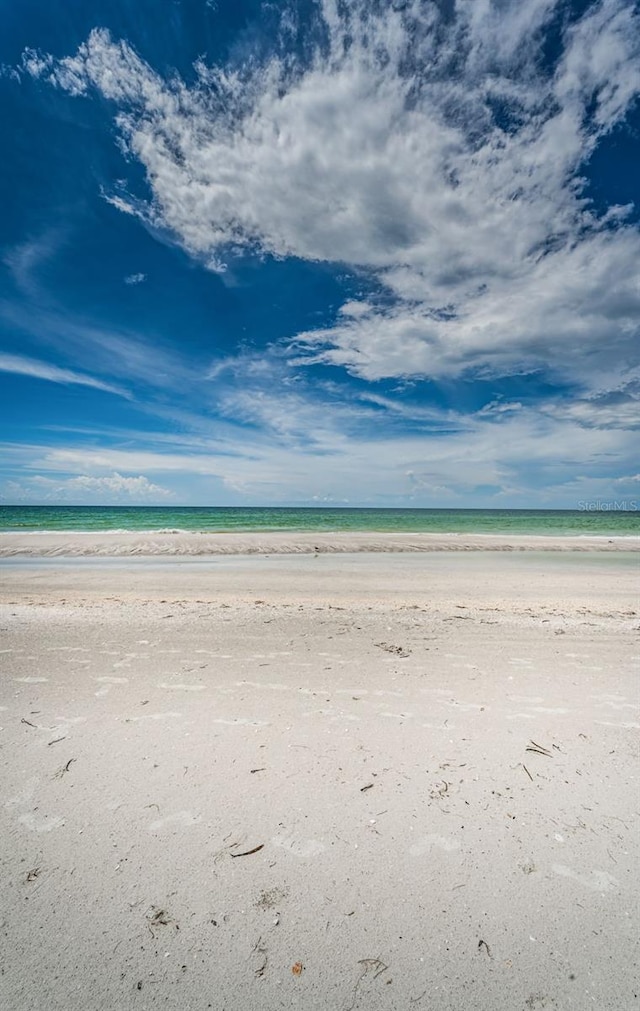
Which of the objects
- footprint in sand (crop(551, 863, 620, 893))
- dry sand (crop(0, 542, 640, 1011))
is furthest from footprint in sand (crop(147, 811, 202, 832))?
footprint in sand (crop(551, 863, 620, 893))

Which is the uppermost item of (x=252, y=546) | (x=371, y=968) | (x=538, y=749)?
(x=252, y=546)

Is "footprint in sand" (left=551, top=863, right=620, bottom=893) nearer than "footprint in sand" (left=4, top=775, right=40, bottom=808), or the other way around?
"footprint in sand" (left=551, top=863, right=620, bottom=893)

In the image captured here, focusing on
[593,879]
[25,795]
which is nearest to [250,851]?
[25,795]

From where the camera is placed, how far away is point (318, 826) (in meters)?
3.33

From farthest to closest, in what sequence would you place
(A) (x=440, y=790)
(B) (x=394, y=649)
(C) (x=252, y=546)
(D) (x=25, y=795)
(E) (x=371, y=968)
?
1. (C) (x=252, y=546)
2. (B) (x=394, y=649)
3. (A) (x=440, y=790)
4. (D) (x=25, y=795)
5. (E) (x=371, y=968)

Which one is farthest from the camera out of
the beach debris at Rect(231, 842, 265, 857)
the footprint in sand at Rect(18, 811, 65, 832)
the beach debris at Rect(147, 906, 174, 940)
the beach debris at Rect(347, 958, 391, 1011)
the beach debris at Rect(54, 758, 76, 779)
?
the beach debris at Rect(54, 758, 76, 779)

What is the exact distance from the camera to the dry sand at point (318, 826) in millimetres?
2314

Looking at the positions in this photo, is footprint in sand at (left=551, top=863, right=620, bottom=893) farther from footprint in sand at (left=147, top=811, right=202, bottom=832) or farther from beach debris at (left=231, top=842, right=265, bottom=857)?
footprint in sand at (left=147, top=811, right=202, bottom=832)

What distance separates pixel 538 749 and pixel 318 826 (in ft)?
7.54

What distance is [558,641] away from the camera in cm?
794

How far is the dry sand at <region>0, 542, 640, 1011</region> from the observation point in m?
2.31

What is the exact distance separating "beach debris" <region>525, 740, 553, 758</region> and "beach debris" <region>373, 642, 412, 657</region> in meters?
2.78

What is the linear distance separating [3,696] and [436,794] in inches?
194

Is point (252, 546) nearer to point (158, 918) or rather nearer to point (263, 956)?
point (158, 918)
